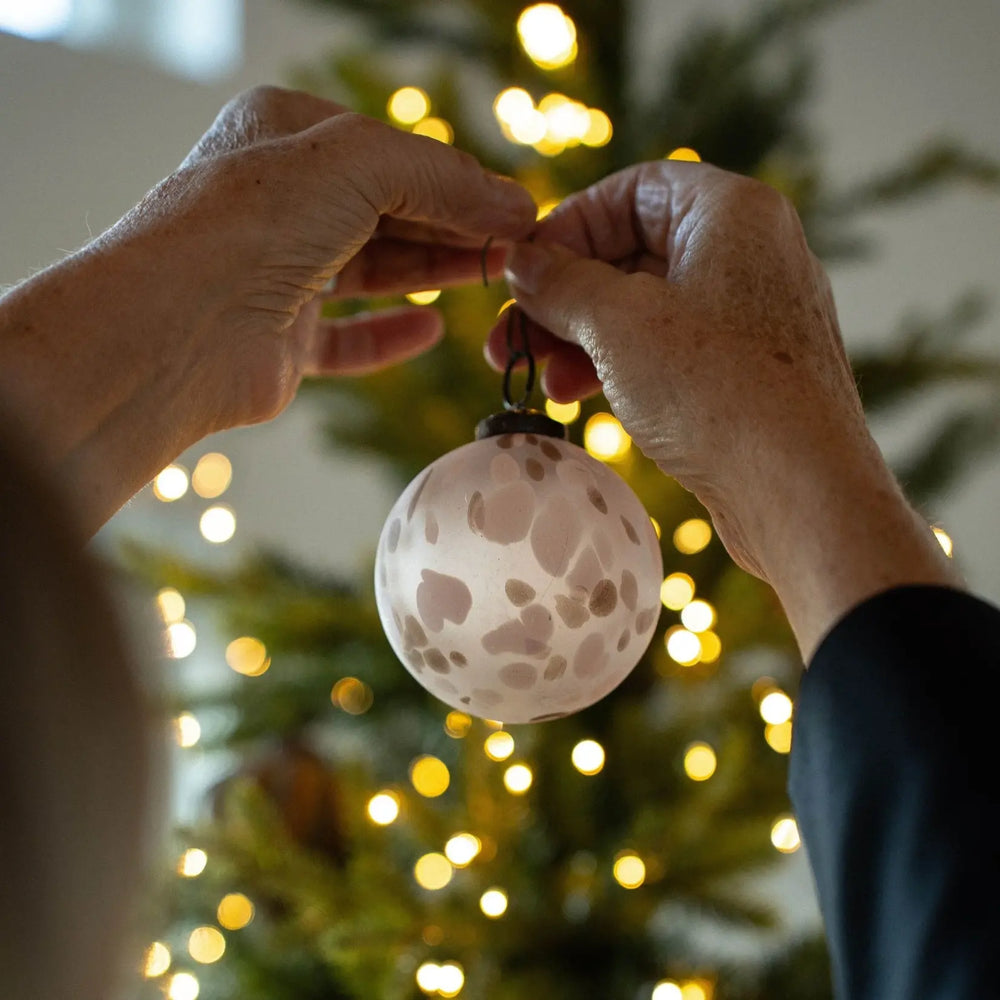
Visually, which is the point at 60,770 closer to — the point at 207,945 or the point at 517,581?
the point at 517,581

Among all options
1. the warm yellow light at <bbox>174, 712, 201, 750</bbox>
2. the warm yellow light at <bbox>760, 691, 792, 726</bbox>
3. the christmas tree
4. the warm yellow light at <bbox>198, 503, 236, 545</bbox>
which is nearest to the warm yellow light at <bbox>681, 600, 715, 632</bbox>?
the christmas tree

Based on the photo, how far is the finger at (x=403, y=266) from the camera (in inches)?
35.4

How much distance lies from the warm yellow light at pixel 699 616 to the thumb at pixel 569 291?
55 cm

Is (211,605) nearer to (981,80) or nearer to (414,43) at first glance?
(414,43)

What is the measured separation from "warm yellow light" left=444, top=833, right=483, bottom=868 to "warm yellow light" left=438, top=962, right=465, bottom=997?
11cm

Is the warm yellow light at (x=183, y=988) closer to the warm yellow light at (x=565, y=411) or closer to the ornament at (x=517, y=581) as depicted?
the warm yellow light at (x=565, y=411)

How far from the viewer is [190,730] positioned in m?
1.54

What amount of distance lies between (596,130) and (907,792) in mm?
1023

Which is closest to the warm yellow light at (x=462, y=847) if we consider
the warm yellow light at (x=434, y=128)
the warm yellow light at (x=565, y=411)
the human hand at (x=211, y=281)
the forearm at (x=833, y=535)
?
the warm yellow light at (x=565, y=411)

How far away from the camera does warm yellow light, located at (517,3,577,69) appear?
1234 mm

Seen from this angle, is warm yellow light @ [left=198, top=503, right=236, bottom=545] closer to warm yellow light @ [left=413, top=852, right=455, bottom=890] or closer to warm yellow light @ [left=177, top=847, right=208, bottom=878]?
warm yellow light @ [left=177, top=847, right=208, bottom=878]

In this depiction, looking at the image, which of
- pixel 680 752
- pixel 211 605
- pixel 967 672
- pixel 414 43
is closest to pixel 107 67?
pixel 414 43

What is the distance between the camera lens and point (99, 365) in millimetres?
630

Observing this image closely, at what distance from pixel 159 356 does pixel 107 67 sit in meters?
1.65
